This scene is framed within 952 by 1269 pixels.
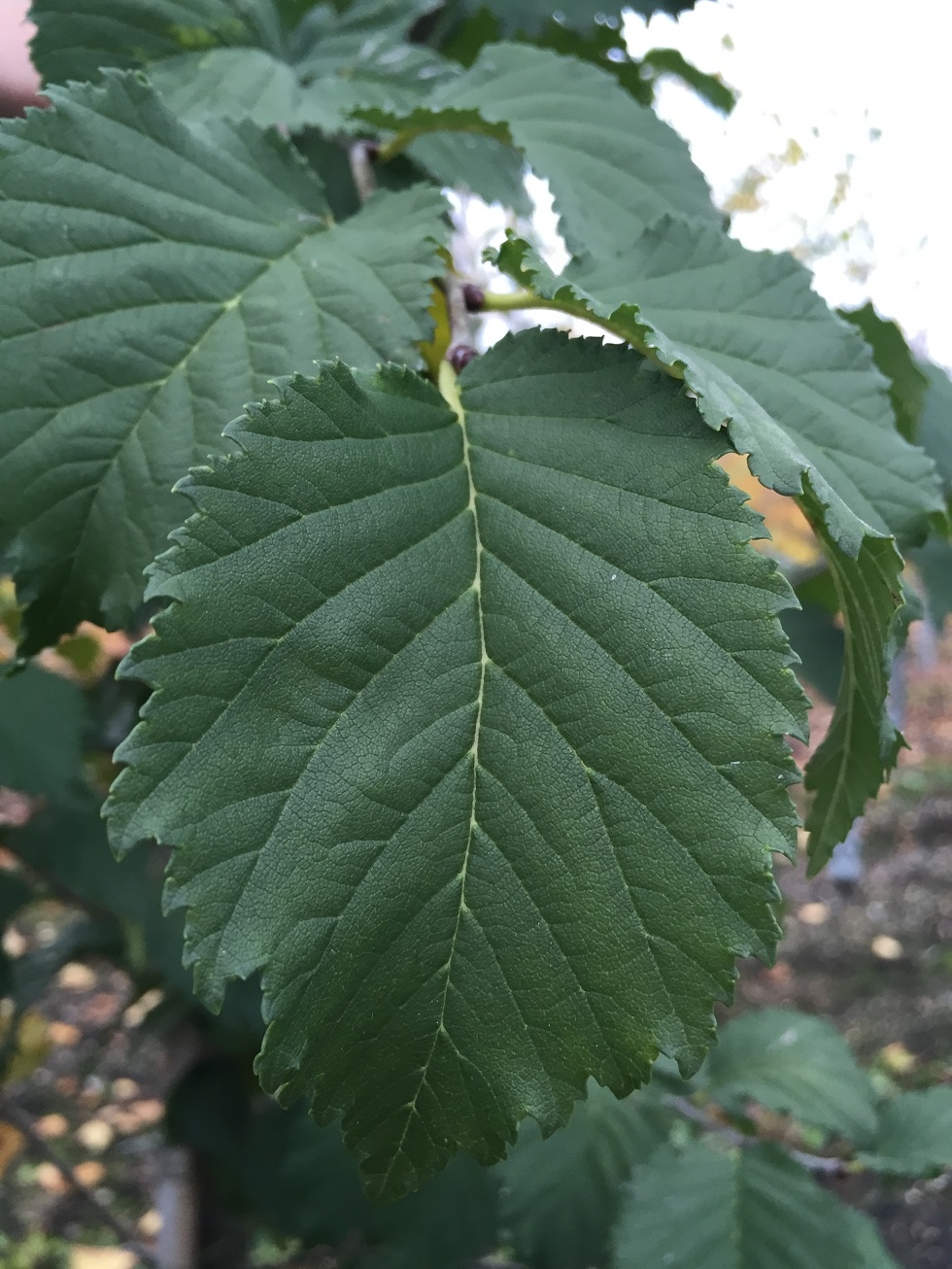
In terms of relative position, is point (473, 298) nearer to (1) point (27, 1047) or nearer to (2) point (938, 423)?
(2) point (938, 423)

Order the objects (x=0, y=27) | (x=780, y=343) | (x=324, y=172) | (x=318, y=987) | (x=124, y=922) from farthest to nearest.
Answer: (x=124, y=922)
(x=0, y=27)
(x=324, y=172)
(x=780, y=343)
(x=318, y=987)

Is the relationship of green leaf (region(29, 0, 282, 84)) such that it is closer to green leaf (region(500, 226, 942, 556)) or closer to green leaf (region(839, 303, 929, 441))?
green leaf (region(500, 226, 942, 556))

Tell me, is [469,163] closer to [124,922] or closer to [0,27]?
[0,27]

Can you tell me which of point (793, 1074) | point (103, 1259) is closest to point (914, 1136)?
point (793, 1074)

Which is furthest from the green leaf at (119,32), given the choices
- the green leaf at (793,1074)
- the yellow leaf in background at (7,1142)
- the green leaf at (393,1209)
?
the yellow leaf in background at (7,1142)

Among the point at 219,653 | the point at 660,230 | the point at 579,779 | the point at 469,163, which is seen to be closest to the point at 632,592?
the point at 579,779

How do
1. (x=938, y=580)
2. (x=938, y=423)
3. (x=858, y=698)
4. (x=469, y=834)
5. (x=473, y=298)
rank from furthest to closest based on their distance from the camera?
(x=938, y=580)
(x=938, y=423)
(x=473, y=298)
(x=858, y=698)
(x=469, y=834)
